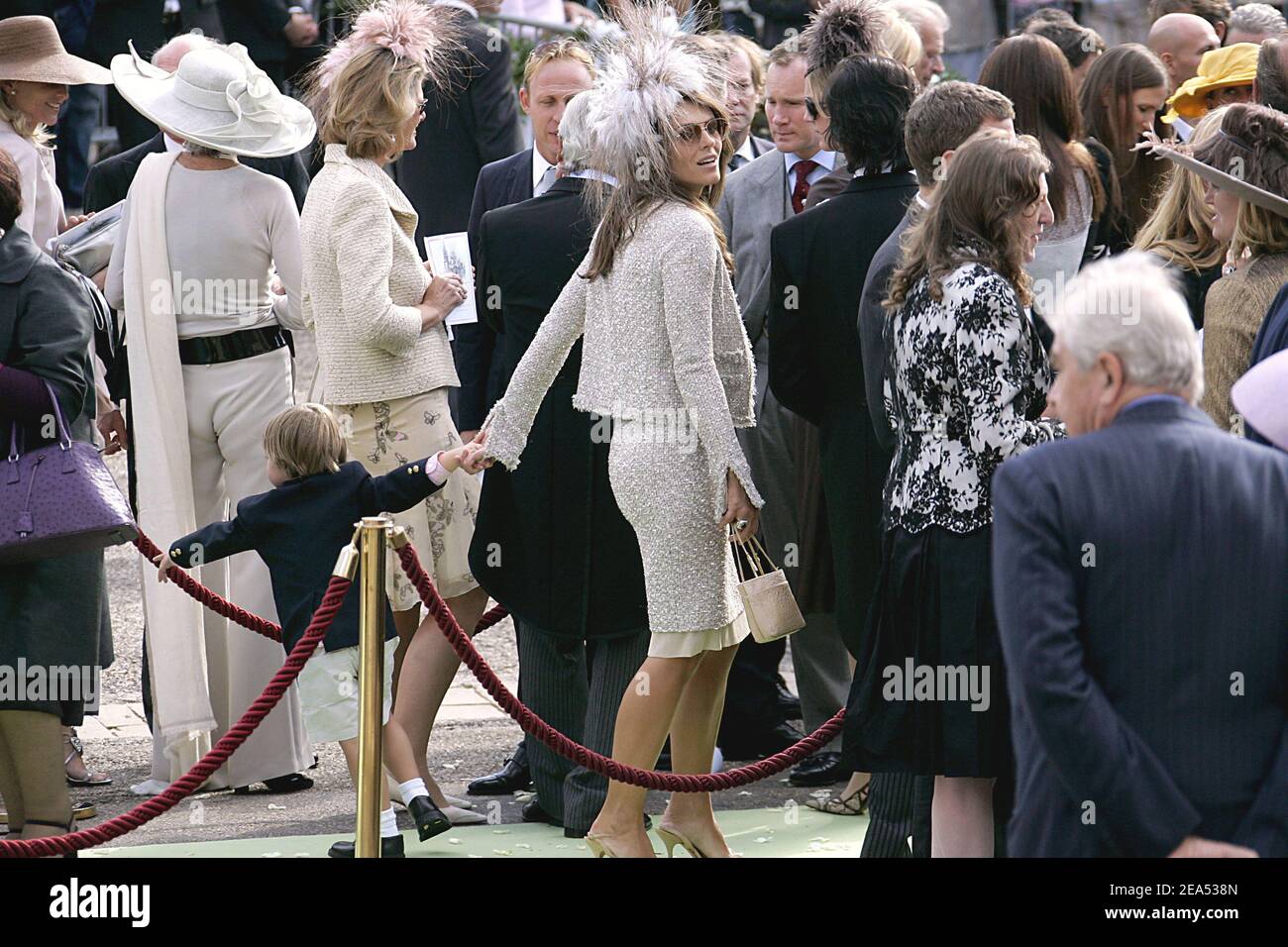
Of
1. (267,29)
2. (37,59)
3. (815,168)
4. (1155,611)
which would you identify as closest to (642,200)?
(815,168)

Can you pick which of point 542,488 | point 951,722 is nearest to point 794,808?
point 542,488

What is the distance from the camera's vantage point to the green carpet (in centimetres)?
546

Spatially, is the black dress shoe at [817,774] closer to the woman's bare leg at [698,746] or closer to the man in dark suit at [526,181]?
the man in dark suit at [526,181]

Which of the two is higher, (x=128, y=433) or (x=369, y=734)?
(x=128, y=433)

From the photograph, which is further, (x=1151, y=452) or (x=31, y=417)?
(x=31, y=417)

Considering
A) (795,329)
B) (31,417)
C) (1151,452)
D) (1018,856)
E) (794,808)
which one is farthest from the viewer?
(794,808)

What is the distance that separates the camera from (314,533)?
518cm

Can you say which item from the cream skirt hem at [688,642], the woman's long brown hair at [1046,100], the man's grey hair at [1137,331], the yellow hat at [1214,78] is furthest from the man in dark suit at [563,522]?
the man's grey hair at [1137,331]

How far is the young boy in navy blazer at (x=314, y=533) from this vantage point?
5145 mm

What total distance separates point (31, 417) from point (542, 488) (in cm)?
147

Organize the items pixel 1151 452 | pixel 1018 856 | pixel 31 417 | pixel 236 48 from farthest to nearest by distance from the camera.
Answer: pixel 236 48 → pixel 31 417 → pixel 1018 856 → pixel 1151 452

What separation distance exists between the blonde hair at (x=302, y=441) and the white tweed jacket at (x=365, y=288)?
0.60 meters
